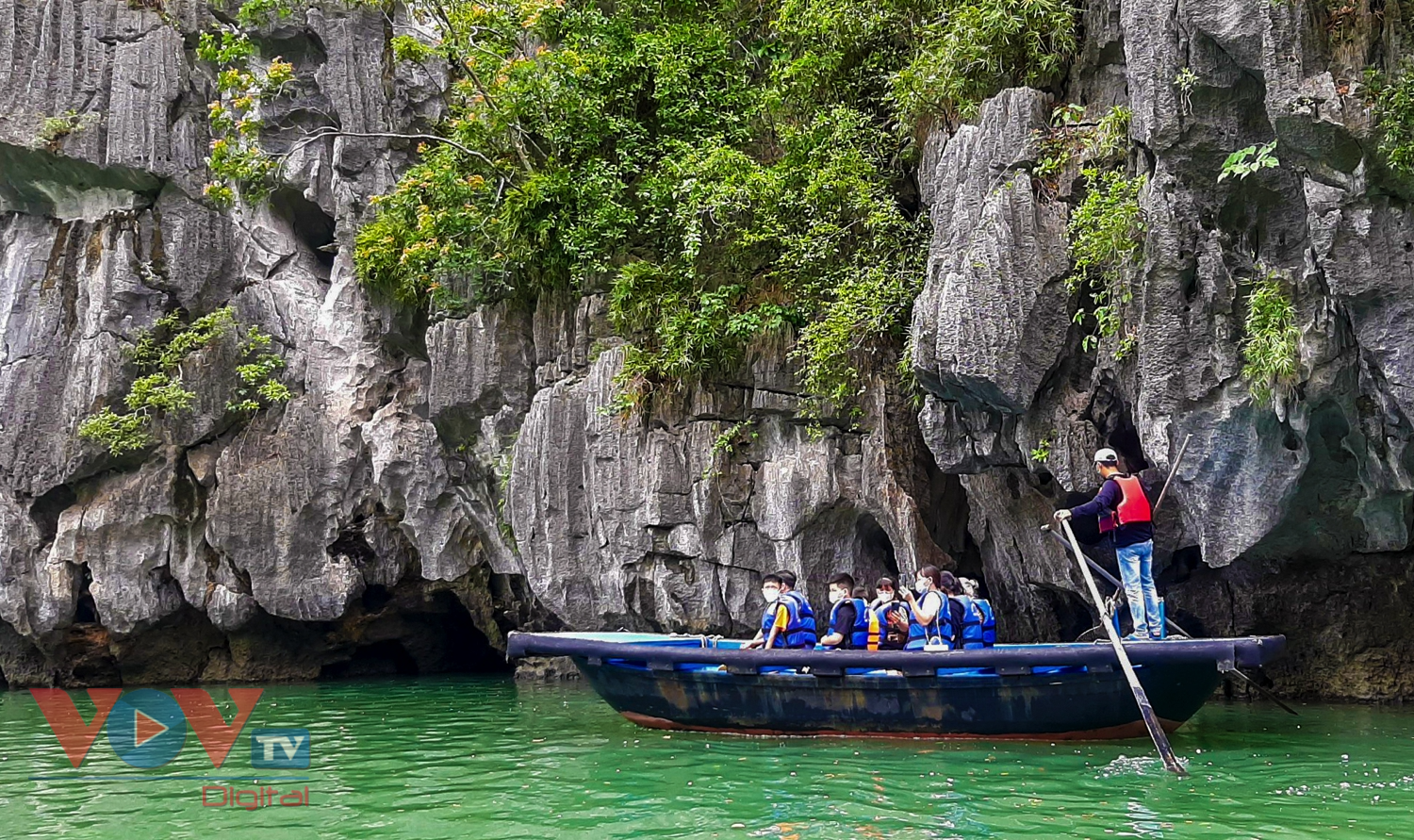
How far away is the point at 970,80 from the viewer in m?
12.8

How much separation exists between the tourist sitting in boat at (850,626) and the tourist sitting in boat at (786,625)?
0.20 meters

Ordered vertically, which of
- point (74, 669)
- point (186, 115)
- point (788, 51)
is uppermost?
point (186, 115)

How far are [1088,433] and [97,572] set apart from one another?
15702 mm

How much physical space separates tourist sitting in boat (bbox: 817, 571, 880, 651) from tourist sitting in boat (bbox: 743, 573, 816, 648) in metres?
0.20

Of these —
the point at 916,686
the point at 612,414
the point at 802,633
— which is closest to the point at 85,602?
the point at 612,414

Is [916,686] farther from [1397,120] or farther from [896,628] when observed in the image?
[1397,120]

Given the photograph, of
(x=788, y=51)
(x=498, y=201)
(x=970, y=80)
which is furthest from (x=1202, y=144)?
(x=498, y=201)

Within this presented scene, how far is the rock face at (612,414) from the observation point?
9586mm

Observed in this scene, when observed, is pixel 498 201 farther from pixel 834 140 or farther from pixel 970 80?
pixel 970 80

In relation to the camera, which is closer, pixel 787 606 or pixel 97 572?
pixel 787 606

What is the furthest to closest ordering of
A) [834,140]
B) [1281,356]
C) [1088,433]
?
1. [834,140]
2. [1088,433]
3. [1281,356]

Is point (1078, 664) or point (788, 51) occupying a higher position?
point (788, 51)

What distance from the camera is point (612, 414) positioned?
14867 millimetres

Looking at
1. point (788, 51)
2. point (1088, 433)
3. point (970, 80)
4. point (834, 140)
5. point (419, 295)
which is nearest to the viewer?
point (1088, 433)
